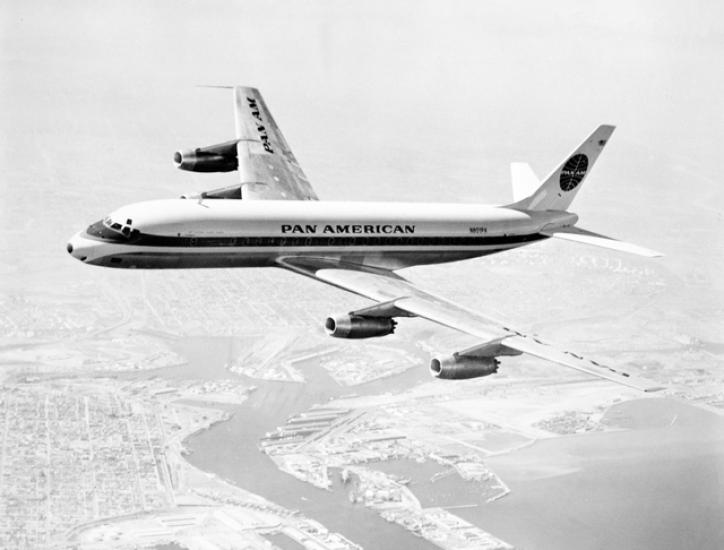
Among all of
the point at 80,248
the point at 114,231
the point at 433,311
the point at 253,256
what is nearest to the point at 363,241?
the point at 253,256

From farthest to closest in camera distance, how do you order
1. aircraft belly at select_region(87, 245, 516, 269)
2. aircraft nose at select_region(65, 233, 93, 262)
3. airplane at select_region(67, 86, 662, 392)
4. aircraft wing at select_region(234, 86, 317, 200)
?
aircraft wing at select_region(234, 86, 317, 200) → aircraft belly at select_region(87, 245, 516, 269) → aircraft nose at select_region(65, 233, 93, 262) → airplane at select_region(67, 86, 662, 392)

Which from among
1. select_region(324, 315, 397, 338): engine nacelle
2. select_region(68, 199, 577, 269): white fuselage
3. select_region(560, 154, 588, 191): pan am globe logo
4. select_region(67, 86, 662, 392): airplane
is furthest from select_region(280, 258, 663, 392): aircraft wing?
select_region(560, 154, 588, 191): pan am globe logo

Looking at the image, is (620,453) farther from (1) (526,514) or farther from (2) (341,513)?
(2) (341,513)

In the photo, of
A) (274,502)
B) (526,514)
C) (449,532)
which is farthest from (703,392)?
(274,502)

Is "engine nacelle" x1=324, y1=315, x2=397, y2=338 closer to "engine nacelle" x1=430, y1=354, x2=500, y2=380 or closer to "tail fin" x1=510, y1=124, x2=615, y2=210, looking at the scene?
"engine nacelle" x1=430, y1=354, x2=500, y2=380

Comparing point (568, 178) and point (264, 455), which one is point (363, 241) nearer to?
point (568, 178)

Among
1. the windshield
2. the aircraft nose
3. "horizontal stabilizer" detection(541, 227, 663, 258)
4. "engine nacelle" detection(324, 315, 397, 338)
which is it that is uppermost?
the windshield
